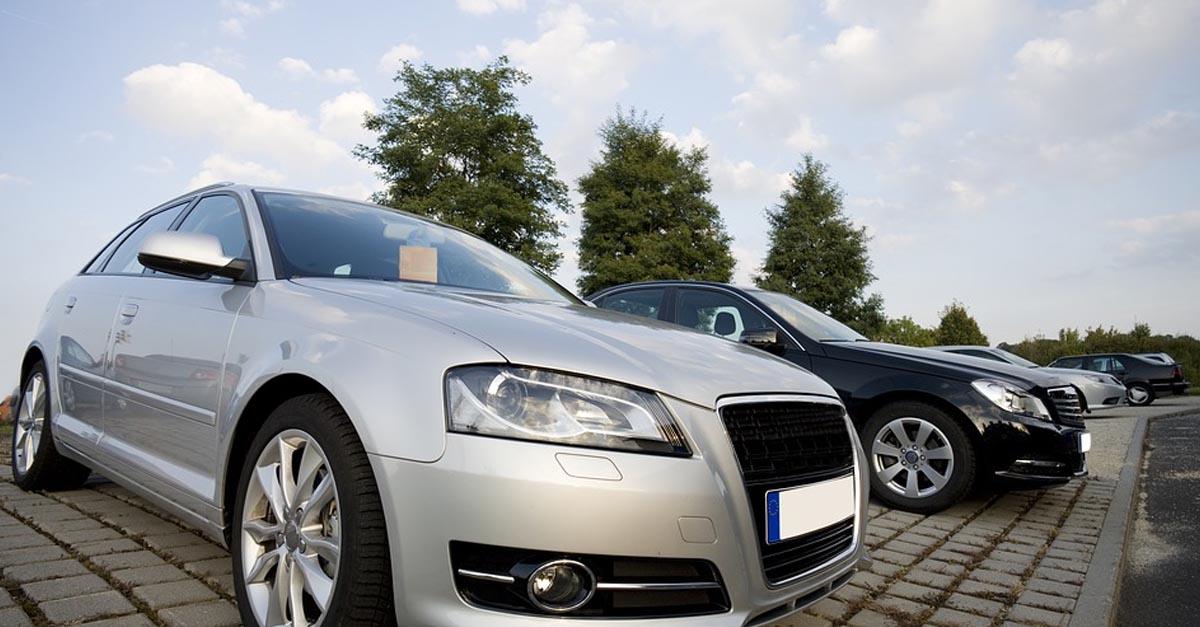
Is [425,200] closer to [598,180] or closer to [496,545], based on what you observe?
[598,180]

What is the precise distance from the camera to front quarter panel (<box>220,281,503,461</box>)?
1860 mm

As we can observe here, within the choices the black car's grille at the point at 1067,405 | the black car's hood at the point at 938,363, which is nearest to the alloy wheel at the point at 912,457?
the black car's hood at the point at 938,363

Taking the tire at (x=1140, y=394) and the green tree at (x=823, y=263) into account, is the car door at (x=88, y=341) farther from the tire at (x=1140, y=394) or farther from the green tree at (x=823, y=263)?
the green tree at (x=823, y=263)

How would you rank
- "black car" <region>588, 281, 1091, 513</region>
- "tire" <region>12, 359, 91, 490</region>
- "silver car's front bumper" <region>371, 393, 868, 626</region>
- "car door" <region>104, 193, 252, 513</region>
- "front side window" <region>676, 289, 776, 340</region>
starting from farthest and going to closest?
"front side window" <region>676, 289, 776, 340</region> → "black car" <region>588, 281, 1091, 513</region> → "tire" <region>12, 359, 91, 490</region> → "car door" <region>104, 193, 252, 513</region> → "silver car's front bumper" <region>371, 393, 868, 626</region>

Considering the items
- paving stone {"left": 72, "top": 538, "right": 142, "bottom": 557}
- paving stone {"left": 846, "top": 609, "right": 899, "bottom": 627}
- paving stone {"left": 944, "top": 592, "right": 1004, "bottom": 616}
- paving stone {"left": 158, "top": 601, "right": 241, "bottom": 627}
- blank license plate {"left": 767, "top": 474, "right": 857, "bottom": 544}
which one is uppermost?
blank license plate {"left": 767, "top": 474, "right": 857, "bottom": 544}

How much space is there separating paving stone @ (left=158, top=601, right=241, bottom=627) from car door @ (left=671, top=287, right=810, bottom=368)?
4.03 meters

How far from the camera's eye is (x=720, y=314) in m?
6.27

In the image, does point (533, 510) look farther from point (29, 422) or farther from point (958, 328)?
point (958, 328)

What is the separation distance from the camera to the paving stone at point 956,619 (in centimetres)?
284

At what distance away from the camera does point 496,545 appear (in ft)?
5.75

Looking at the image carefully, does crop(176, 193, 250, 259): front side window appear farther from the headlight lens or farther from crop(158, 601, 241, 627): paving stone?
the headlight lens

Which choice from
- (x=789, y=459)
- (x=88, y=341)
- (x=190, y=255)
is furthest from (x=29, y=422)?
(x=789, y=459)

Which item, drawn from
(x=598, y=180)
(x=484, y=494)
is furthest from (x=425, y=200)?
(x=484, y=494)

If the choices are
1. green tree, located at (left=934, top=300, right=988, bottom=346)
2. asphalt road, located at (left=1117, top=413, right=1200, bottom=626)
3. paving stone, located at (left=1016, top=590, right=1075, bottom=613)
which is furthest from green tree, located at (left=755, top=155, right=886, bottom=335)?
paving stone, located at (left=1016, top=590, right=1075, bottom=613)
